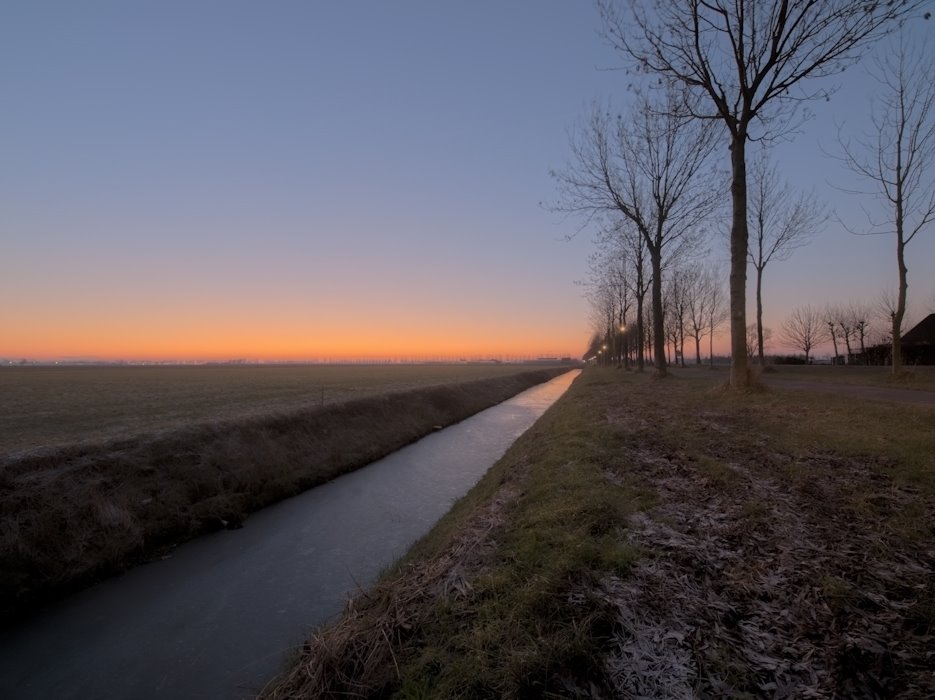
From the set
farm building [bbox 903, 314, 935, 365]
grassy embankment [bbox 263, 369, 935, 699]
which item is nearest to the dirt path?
grassy embankment [bbox 263, 369, 935, 699]

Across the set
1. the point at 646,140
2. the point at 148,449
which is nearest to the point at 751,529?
the point at 148,449

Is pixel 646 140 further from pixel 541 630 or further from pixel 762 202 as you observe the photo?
pixel 541 630

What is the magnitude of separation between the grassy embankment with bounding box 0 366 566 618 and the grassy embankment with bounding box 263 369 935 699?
20.0ft

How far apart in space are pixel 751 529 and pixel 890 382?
→ 69.6ft

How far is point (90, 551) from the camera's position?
8922 millimetres

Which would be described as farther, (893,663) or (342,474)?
(342,474)

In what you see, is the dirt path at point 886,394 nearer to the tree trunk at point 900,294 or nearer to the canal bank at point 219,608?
the tree trunk at point 900,294

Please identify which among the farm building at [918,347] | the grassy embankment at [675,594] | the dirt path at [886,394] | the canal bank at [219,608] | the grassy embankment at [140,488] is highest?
the farm building at [918,347]

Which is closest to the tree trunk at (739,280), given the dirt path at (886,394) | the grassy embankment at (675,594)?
the dirt path at (886,394)

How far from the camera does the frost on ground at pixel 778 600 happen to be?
3.24 metres

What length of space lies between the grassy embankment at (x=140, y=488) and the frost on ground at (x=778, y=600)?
377 inches

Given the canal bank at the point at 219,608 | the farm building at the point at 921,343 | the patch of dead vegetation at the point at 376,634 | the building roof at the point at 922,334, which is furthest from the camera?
the building roof at the point at 922,334

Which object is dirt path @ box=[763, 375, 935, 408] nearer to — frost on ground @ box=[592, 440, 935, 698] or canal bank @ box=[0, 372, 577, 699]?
frost on ground @ box=[592, 440, 935, 698]

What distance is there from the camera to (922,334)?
46.5m
